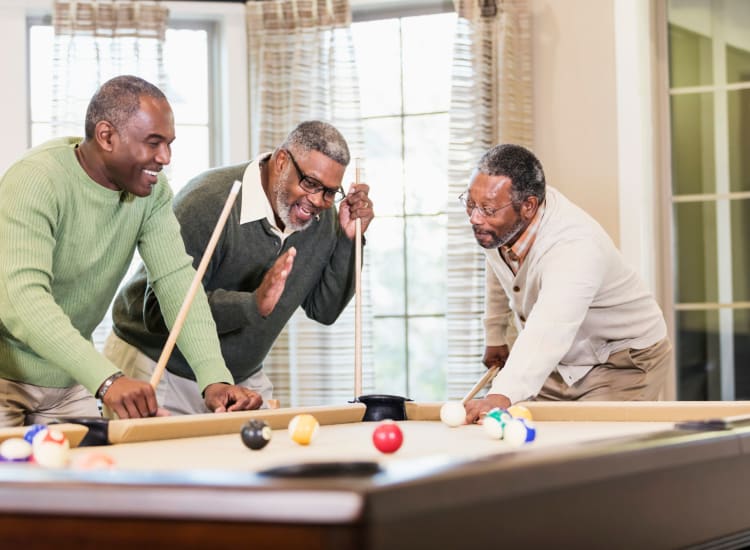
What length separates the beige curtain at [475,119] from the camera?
14.9 ft

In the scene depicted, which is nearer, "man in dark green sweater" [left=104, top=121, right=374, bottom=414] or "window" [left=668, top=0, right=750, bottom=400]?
"man in dark green sweater" [left=104, top=121, right=374, bottom=414]

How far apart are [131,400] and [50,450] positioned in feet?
2.17

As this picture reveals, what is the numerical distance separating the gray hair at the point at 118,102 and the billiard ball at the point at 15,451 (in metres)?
1.13

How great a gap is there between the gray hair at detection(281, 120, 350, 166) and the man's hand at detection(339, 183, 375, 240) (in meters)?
0.14

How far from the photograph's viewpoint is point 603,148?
14.8ft

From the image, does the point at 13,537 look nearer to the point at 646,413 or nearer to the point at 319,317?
the point at 646,413

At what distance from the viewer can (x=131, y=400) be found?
7.50ft

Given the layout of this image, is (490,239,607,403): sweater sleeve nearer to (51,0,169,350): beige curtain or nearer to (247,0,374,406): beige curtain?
(247,0,374,406): beige curtain

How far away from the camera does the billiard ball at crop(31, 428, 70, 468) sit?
1614 mm

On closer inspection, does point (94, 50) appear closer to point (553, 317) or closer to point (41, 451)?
point (553, 317)

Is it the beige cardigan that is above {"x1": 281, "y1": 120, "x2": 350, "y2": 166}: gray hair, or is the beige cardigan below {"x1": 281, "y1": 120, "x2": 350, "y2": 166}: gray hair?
below

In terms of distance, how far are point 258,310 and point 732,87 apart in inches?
100

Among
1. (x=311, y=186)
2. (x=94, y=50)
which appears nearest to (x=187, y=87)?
(x=94, y=50)

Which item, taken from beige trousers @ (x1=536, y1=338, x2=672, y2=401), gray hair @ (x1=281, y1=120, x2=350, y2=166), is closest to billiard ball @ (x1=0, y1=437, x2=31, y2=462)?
gray hair @ (x1=281, y1=120, x2=350, y2=166)
